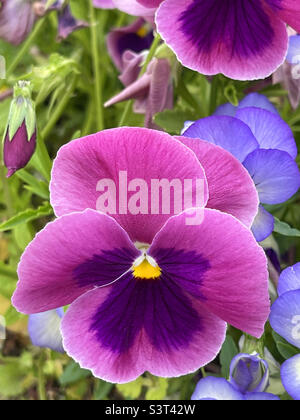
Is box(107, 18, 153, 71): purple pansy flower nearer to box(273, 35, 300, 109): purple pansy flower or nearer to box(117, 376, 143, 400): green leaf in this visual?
box(273, 35, 300, 109): purple pansy flower

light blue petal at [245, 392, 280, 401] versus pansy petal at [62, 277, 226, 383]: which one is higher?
pansy petal at [62, 277, 226, 383]

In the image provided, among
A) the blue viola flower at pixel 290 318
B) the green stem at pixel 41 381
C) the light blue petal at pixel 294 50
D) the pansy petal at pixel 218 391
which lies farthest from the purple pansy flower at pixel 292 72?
the green stem at pixel 41 381

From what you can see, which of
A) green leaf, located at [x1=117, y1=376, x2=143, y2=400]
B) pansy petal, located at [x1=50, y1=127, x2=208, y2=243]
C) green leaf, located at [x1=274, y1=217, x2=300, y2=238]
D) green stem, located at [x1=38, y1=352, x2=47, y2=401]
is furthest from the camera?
green stem, located at [x1=38, y1=352, x2=47, y2=401]

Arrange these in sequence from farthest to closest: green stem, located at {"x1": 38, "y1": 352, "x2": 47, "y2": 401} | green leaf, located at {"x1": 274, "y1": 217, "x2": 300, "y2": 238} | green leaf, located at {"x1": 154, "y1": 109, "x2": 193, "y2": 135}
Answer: green stem, located at {"x1": 38, "y1": 352, "x2": 47, "y2": 401} < green leaf, located at {"x1": 154, "y1": 109, "x2": 193, "y2": 135} < green leaf, located at {"x1": 274, "y1": 217, "x2": 300, "y2": 238}

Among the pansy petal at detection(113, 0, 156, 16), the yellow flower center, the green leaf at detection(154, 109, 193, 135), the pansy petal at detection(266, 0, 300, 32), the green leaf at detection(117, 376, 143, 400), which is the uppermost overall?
the pansy petal at detection(266, 0, 300, 32)

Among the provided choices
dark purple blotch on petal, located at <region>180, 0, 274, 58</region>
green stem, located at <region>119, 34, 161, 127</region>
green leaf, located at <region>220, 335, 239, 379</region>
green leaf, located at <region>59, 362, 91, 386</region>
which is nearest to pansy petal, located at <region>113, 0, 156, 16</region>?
green stem, located at <region>119, 34, 161, 127</region>

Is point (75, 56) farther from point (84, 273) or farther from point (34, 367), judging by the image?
point (84, 273)

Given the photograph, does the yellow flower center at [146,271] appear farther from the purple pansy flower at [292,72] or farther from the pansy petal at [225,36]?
the purple pansy flower at [292,72]

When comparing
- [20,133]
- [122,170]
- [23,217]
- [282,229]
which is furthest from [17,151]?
[282,229]
